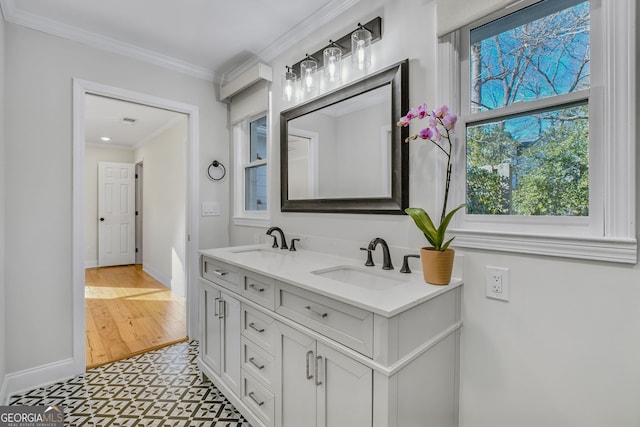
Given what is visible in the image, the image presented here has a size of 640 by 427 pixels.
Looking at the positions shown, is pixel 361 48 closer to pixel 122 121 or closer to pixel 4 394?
pixel 4 394

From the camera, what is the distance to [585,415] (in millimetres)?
1057

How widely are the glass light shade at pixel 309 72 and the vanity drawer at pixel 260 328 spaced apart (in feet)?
4.63

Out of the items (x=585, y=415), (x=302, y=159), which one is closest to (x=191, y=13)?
(x=302, y=159)

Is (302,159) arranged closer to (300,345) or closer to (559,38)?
(300,345)

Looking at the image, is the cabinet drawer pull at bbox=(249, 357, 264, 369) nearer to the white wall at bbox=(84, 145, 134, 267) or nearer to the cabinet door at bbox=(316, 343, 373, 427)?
the cabinet door at bbox=(316, 343, 373, 427)

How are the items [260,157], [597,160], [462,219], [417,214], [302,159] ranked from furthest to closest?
1. [260,157]
2. [302,159]
3. [462,219]
4. [417,214]
5. [597,160]

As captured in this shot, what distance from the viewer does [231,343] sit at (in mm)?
1750

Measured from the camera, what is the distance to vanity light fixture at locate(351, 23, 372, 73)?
1.67m

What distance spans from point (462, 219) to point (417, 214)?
0.26 metres

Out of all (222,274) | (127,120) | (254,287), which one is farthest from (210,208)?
(127,120)

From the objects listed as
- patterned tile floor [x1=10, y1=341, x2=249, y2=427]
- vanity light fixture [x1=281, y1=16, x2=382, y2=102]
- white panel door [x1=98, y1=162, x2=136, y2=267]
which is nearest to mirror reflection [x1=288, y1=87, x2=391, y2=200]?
vanity light fixture [x1=281, y1=16, x2=382, y2=102]

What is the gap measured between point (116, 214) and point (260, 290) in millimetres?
5713

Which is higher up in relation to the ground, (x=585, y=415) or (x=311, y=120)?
(x=311, y=120)

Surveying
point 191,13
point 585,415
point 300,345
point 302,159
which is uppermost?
point 191,13
